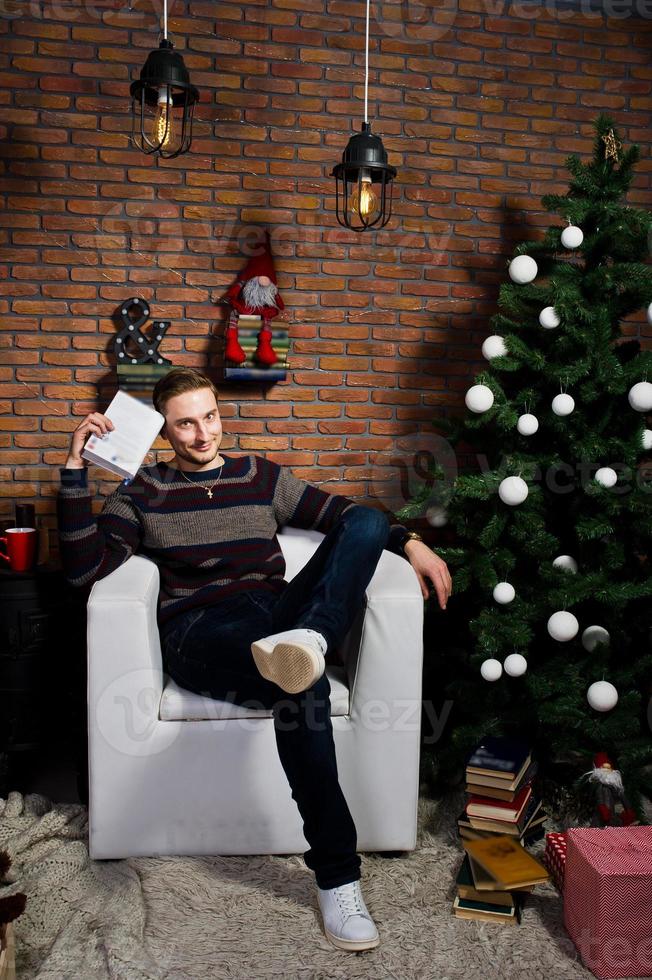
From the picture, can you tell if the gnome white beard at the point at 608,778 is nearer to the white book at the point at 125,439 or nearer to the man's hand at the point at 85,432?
the white book at the point at 125,439

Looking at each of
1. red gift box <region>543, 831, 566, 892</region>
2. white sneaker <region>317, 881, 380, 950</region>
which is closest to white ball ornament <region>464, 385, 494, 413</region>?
red gift box <region>543, 831, 566, 892</region>

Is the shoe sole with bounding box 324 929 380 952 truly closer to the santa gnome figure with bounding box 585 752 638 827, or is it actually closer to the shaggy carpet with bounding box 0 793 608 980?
the shaggy carpet with bounding box 0 793 608 980

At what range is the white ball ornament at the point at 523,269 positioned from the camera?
7.78ft

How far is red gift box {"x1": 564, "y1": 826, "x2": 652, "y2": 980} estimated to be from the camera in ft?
→ 5.48

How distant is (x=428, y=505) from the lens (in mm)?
2473

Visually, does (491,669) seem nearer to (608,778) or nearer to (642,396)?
(608,778)

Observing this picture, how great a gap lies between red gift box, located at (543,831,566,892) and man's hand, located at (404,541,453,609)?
61 cm

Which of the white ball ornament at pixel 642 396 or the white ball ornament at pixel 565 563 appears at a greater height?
the white ball ornament at pixel 642 396

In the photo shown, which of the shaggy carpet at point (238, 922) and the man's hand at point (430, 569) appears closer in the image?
the shaggy carpet at point (238, 922)

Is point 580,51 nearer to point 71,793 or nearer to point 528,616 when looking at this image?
point 528,616

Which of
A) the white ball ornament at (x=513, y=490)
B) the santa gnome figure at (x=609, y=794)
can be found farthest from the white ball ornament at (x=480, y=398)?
the santa gnome figure at (x=609, y=794)

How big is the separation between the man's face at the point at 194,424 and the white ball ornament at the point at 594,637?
45.3 inches

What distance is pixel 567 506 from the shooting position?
2443 millimetres

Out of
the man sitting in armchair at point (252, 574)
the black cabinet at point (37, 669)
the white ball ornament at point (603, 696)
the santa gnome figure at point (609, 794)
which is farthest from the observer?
the black cabinet at point (37, 669)
